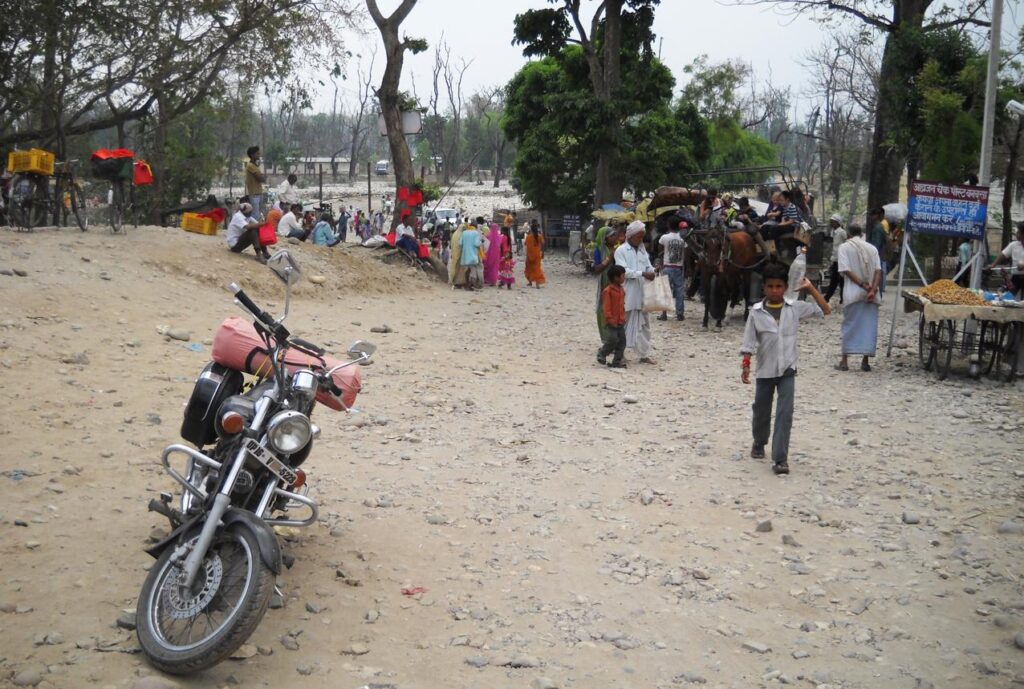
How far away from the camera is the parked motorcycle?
395cm

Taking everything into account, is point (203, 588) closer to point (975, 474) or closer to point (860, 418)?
point (975, 474)

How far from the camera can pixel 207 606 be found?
4.02 meters

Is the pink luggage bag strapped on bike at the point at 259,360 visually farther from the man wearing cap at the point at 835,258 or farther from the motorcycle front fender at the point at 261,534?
the man wearing cap at the point at 835,258

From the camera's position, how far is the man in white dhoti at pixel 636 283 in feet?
39.0

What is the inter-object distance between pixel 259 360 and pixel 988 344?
8673 mm

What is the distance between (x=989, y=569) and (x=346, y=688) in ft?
11.5

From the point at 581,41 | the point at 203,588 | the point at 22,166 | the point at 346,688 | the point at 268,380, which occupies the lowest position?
the point at 346,688

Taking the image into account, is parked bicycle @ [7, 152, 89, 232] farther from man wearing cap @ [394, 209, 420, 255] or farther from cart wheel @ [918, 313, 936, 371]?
cart wheel @ [918, 313, 936, 371]

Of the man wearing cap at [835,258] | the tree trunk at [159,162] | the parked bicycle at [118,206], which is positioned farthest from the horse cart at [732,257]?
the tree trunk at [159,162]

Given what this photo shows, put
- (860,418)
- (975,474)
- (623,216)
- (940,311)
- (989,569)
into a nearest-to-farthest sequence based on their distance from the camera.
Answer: (989,569) → (975,474) → (860,418) → (940,311) → (623,216)

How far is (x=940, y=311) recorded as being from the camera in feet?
33.9

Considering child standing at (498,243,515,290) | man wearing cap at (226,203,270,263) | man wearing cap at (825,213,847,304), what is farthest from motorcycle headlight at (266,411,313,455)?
child standing at (498,243,515,290)

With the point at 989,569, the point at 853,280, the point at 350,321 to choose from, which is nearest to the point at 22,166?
the point at 350,321

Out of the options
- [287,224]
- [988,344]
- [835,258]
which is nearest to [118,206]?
[287,224]
